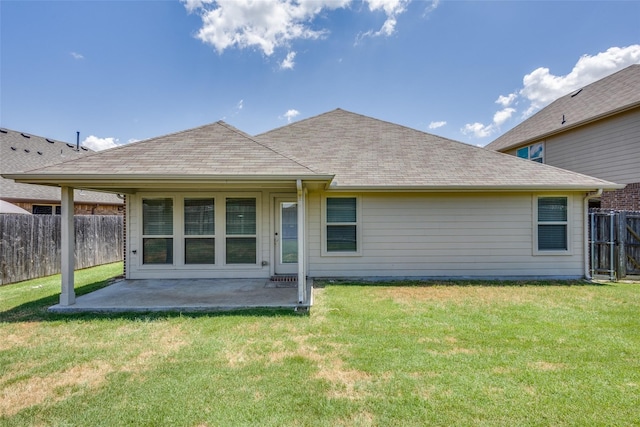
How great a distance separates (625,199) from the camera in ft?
33.2

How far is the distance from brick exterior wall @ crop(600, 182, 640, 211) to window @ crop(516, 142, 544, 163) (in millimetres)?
3193

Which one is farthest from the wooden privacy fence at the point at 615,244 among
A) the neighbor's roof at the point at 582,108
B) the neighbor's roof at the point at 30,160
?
the neighbor's roof at the point at 30,160

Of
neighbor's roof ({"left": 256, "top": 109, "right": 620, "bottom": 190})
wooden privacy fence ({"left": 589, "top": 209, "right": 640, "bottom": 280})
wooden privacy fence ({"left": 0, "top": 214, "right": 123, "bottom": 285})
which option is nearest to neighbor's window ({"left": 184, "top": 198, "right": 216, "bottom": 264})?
neighbor's roof ({"left": 256, "top": 109, "right": 620, "bottom": 190})

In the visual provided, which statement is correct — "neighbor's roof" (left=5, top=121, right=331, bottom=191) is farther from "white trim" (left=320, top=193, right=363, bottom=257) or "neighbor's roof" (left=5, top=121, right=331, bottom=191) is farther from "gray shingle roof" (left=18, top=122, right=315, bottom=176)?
"white trim" (left=320, top=193, right=363, bottom=257)

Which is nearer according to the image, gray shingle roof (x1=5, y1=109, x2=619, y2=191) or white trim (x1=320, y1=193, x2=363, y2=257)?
gray shingle roof (x1=5, y1=109, x2=619, y2=191)

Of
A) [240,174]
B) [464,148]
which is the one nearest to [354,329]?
[240,174]

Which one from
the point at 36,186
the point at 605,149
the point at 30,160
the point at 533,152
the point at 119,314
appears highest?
the point at 533,152

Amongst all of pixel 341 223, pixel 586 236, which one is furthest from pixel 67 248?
A: pixel 586 236

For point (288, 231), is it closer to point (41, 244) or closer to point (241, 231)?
point (241, 231)

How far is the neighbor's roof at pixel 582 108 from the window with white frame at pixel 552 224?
5.26 metres

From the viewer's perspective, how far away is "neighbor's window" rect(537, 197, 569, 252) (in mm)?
7723

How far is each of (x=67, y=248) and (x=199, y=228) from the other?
267cm

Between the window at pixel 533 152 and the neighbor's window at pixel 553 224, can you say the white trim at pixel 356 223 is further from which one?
the window at pixel 533 152

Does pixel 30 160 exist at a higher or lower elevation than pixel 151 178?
higher
